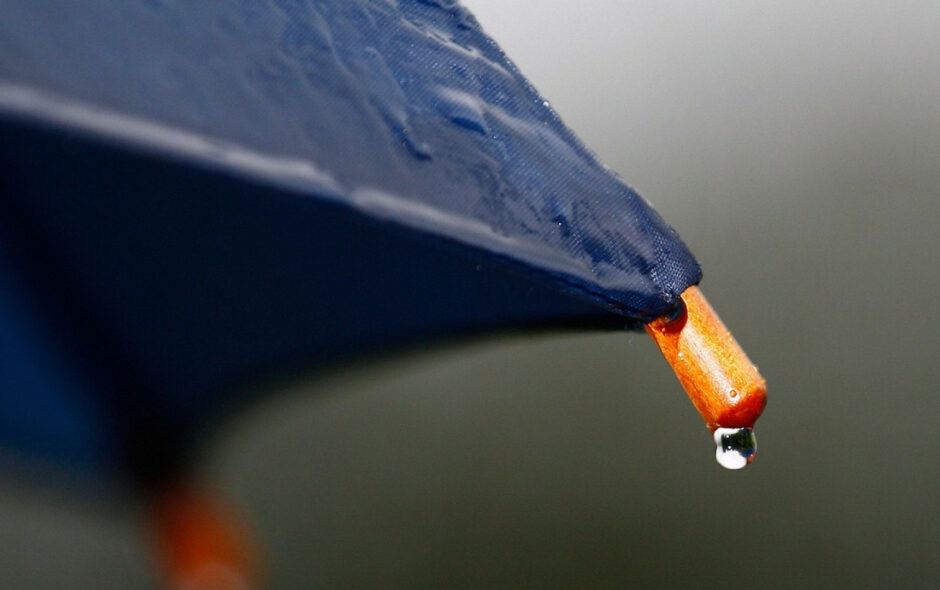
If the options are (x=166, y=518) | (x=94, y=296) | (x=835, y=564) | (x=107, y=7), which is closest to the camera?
(x=107, y=7)

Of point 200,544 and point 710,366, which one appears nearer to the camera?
point 710,366

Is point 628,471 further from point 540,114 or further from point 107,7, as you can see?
point 107,7

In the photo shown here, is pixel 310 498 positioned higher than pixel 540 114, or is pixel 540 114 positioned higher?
pixel 540 114

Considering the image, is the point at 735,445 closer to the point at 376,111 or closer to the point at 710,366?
the point at 710,366

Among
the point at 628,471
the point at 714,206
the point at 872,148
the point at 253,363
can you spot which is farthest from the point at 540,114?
the point at 872,148

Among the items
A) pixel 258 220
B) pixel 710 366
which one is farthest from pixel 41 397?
pixel 710 366

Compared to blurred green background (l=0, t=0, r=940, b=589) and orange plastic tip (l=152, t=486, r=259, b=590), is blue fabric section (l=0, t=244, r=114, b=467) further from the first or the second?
blurred green background (l=0, t=0, r=940, b=589)
